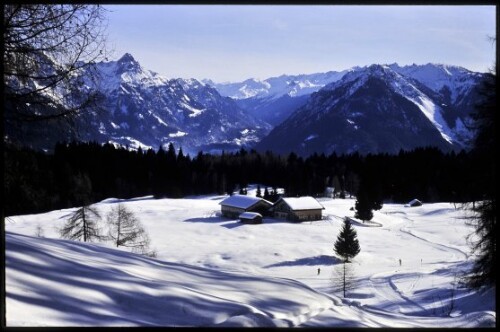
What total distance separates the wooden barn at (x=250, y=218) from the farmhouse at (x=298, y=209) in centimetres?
544

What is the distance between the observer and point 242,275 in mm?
8055

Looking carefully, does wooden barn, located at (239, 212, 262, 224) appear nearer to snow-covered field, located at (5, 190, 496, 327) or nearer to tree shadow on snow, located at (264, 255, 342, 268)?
snow-covered field, located at (5, 190, 496, 327)

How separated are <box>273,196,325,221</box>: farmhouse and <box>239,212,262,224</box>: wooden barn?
5.44 meters

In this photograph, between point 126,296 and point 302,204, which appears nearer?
point 126,296

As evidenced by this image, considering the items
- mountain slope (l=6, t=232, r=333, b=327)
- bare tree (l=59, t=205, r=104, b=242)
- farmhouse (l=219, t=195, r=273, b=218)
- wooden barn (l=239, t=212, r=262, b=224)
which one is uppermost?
mountain slope (l=6, t=232, r=333, b=327)

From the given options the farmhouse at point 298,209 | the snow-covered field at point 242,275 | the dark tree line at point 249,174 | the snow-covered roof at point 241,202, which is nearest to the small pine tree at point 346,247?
the snow-covered field at point 242,275

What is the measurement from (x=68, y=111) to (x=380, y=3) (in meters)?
3.99

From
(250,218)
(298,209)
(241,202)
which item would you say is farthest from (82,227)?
(298,209)

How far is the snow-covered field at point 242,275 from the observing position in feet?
14.0

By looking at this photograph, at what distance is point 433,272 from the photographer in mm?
29359

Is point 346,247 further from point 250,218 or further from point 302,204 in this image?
point 302,204

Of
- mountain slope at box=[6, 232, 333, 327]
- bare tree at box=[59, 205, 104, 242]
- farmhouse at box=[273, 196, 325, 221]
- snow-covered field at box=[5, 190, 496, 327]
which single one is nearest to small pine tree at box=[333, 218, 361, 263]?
snow-covered field at box=[5, 190, 496, 327]

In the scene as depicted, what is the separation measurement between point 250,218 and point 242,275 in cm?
4731

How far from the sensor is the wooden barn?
181 feet
